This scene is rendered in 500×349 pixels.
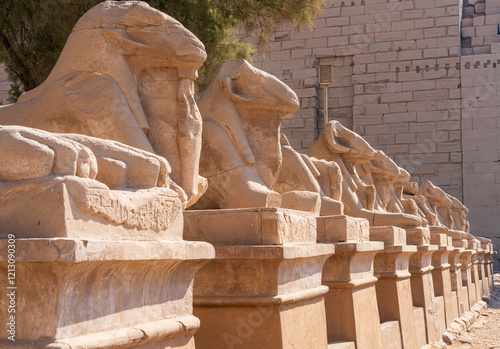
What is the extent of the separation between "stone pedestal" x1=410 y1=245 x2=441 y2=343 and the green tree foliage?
291cm

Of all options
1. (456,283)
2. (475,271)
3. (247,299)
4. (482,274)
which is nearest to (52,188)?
(247,299)

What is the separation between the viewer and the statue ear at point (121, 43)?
2.88 m

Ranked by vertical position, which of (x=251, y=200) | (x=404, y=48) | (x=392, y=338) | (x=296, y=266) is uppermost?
(x=404, y=48)

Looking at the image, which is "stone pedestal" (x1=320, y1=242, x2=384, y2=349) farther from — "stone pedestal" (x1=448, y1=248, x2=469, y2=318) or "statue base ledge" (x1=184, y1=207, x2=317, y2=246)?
"stone pedestal" (x1=448, y1=248, x2=469, y2=318)

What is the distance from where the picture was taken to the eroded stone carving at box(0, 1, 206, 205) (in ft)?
9.21

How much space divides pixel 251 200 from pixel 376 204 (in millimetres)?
3476

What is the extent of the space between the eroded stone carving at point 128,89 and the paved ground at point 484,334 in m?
4.46

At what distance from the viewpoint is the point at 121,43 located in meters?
2.90

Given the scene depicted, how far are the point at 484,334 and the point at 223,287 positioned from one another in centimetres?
611

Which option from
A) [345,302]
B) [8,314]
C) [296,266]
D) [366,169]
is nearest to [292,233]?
[296,266]

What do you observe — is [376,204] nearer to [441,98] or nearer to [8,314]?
[8,314]

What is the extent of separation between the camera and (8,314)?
1.66 meters

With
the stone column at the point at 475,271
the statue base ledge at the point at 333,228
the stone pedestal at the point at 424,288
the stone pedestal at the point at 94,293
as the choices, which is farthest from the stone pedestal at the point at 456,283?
the stone pedestal at the point at 94,293

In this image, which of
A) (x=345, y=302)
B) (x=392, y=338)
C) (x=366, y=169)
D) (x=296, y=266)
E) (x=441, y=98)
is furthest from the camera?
(x=441, y=98)
